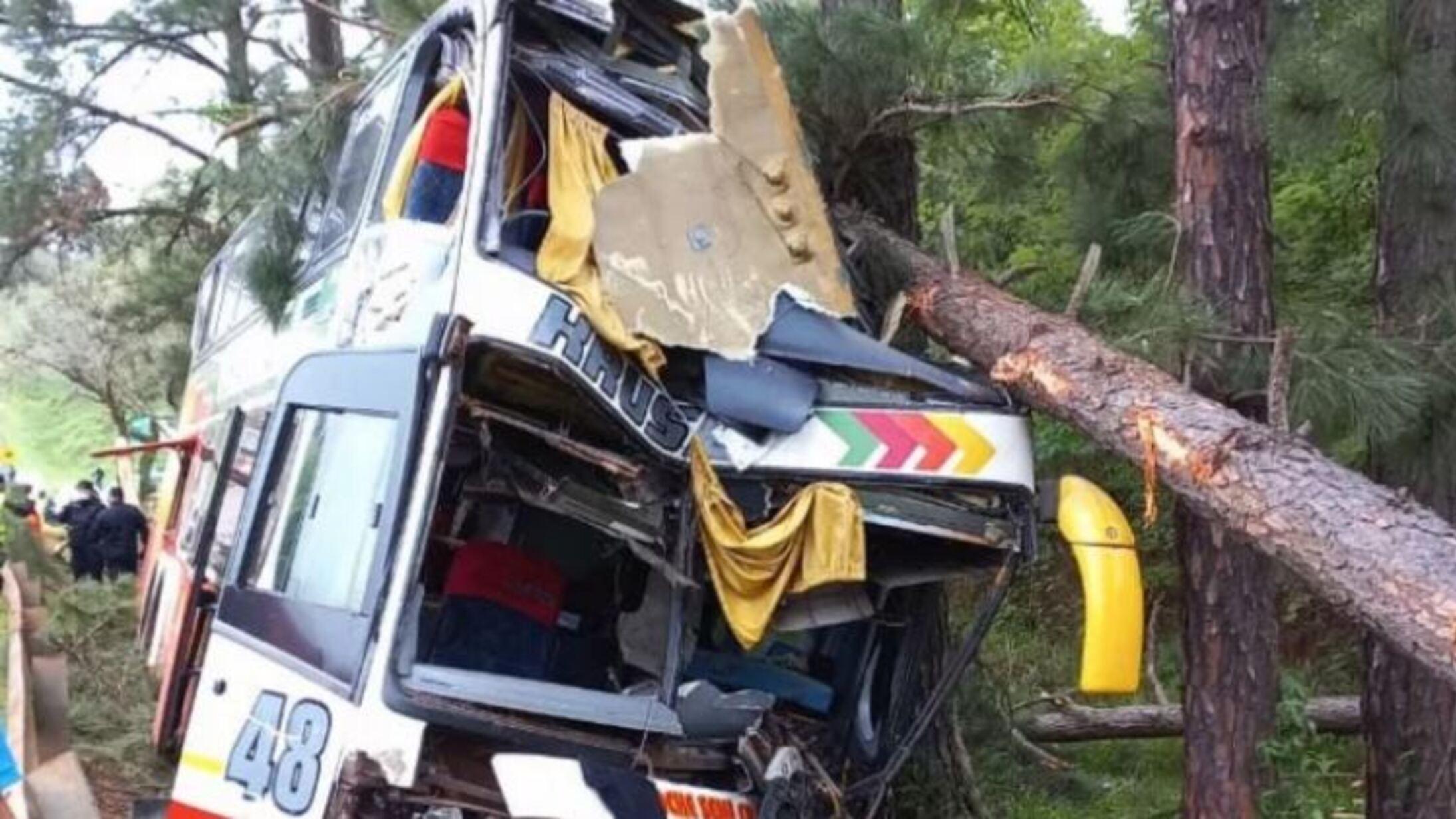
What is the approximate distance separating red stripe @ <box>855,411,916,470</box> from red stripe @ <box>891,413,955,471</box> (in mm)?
19

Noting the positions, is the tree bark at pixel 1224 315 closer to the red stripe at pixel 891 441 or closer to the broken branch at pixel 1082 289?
the broken branch at pixel 1082 289

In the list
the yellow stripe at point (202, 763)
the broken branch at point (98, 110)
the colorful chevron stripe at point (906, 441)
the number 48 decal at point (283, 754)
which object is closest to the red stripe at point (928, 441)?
the colorful chevron stripe at point (906, 441)

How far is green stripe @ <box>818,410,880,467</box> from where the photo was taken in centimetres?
450

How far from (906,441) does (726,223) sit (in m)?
0.90

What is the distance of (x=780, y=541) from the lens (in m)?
4.39

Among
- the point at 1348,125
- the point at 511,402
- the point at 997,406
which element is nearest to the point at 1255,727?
the point at 997,406

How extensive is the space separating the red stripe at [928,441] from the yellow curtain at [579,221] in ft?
2.37

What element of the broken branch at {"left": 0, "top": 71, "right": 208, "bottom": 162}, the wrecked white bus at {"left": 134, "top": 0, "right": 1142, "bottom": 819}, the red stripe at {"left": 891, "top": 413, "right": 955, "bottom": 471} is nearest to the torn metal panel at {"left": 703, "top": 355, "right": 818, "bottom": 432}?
the wrecked white bus at {"left": 134, "top": 0, "right": 1142, "bottom": 819}

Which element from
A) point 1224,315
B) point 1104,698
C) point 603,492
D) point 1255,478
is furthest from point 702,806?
point 1104,698

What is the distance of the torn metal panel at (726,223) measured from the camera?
181 inches

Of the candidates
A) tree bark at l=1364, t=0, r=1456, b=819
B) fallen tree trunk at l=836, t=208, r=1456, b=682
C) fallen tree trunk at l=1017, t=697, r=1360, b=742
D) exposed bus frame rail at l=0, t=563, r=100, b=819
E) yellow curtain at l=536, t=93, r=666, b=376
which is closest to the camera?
fallen tree trunk at l=836, t=208, r=1456, b=682

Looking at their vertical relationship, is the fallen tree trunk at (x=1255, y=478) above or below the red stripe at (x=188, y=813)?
above

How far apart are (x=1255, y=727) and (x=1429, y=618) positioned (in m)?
1.61

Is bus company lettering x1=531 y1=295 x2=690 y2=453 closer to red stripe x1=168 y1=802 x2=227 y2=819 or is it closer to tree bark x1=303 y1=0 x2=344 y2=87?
red stripe x1=168 y1=802 x2=227 y2=819
